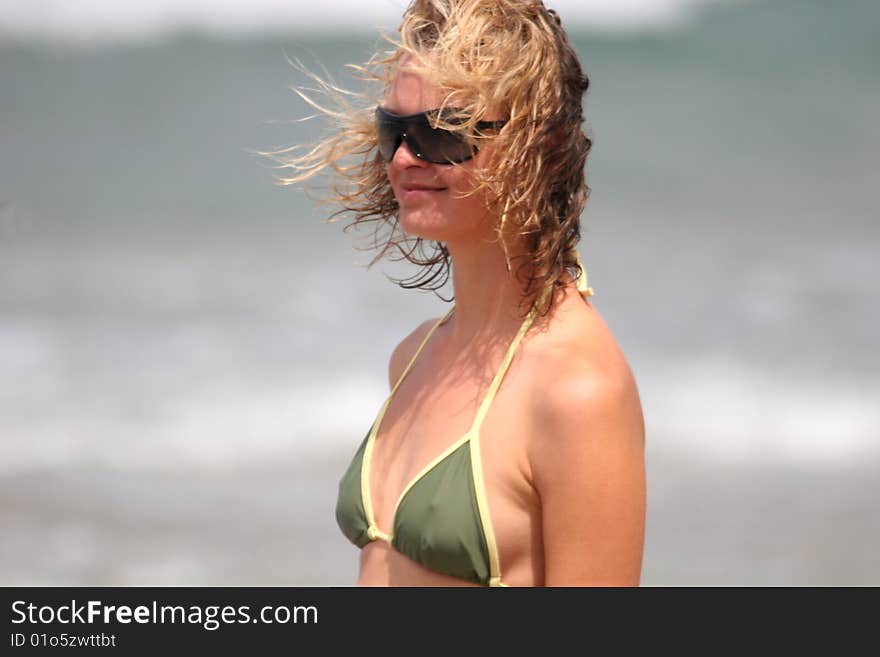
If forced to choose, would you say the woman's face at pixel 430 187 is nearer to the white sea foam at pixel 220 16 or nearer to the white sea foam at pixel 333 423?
the white sea foam at pixel 333 423

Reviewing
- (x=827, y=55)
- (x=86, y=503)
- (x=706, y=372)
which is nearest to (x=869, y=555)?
(x=706, y=372)

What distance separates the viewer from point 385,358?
30.0ft

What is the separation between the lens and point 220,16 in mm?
12797

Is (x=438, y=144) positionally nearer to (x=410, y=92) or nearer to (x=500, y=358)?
(x=410, y=92)

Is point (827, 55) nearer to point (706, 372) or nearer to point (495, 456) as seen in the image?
point (706, 372)

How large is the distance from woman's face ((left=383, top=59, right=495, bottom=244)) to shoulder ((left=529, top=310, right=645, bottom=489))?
0.30m

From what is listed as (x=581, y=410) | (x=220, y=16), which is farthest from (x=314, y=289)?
(x=581, y=410)

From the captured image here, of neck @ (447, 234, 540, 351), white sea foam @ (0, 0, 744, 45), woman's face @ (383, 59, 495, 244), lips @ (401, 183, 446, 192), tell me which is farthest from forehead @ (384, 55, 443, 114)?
white sea foam @ (0, 0, 744, 45)

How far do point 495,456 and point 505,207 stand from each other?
43 cm

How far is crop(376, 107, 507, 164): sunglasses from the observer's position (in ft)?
6.90

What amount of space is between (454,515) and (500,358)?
0.32m

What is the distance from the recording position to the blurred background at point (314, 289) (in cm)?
704

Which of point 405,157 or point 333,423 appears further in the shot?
point 333,423

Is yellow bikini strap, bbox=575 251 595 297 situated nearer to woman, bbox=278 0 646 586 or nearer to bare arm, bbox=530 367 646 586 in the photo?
woman, bbox=278 0 646 586
